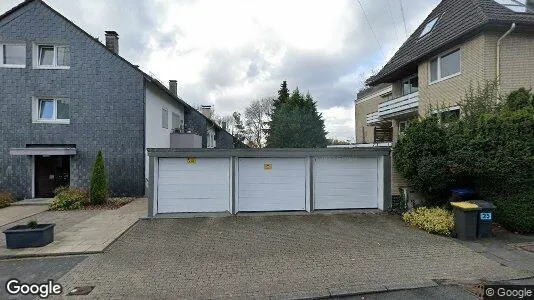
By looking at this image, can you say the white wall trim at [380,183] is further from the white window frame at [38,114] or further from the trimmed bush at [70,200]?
the white window frame at [38,114]

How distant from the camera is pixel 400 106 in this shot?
1709 centimetres

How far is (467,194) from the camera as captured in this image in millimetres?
8984

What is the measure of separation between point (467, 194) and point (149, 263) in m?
8.45

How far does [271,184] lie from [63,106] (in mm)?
10998

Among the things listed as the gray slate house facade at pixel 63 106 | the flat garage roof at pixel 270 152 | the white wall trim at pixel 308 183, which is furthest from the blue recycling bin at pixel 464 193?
the gray slate house facade at pixel 63 106

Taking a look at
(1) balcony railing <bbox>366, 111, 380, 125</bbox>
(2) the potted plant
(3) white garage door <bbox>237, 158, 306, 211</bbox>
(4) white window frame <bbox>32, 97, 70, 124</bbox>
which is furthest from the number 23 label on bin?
(4) white window frame <bbox>32, 97, 70, 124</bbox>

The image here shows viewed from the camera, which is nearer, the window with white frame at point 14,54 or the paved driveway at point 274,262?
the paved driveway at point 274,262

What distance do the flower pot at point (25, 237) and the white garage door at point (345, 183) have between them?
7.43m

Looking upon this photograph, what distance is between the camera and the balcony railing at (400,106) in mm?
15977

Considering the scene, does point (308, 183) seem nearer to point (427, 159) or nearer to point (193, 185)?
point (427, 159)

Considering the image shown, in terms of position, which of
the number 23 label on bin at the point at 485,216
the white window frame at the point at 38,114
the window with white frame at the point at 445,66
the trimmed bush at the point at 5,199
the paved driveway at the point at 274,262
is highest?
the window with white frame at the point at 445,66

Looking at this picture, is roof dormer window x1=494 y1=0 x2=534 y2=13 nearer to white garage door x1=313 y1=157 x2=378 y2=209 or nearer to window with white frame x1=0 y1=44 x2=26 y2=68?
white garage door x1=313 y1=157 x2=378 y2=209

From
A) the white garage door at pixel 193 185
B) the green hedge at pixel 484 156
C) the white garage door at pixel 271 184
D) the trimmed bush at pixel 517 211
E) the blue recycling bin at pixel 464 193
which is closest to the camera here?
the trimmed bush at pixel 517 211

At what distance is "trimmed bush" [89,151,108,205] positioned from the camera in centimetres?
1253
